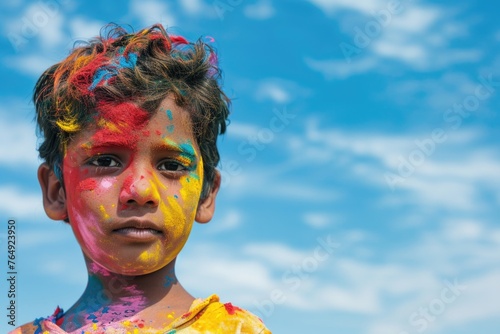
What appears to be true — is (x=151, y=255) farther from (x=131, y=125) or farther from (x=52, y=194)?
(x=52, y=194)

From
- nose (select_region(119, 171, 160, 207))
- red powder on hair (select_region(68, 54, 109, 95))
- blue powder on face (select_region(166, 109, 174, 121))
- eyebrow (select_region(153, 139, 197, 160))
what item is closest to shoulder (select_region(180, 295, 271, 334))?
nose (select_region(119, 171, 160, 207))

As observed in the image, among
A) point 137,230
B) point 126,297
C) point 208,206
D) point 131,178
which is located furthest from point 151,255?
point 208,206

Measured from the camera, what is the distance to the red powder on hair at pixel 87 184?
13.5 feet

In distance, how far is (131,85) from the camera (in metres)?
4.20

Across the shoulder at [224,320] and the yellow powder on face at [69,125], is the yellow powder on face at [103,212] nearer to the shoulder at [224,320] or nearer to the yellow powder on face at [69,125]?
the yellow powder on face at [69,125]

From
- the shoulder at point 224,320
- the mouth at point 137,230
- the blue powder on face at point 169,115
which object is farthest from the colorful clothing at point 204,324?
the blue powder on face at point 169,115

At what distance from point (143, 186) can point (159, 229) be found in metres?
0.29

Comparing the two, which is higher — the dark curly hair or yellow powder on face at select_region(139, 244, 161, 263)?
the dark curly hair

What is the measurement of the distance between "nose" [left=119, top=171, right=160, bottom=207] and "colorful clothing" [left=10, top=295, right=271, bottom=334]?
2.19 ft

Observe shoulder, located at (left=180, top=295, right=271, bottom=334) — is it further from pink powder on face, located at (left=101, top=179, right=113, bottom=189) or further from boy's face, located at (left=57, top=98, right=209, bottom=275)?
pink powder on face, located at (left=101, top=179, right=113, bottom=189)

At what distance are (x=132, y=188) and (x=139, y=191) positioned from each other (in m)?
0.05

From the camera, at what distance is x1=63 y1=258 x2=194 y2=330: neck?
165 inches

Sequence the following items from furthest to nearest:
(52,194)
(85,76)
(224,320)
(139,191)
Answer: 1. (52,194)
2. (85,76)
3. (224,320)
4. (139,191)

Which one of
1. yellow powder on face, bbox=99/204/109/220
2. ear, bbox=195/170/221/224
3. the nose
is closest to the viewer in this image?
the nose
